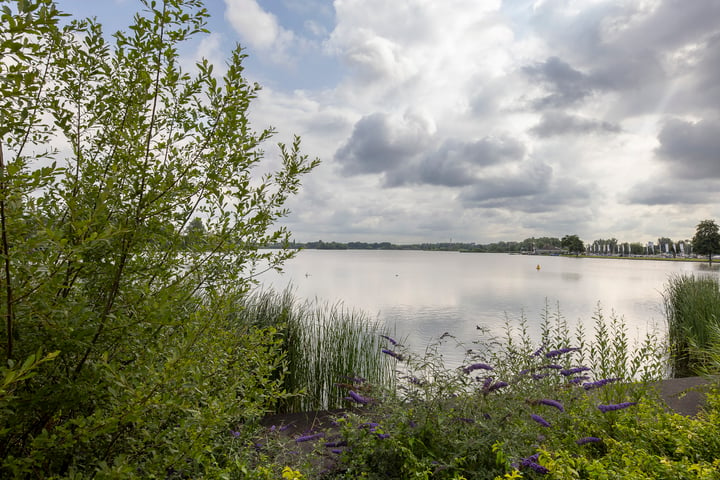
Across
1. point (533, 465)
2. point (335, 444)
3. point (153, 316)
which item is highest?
point (153, 316)

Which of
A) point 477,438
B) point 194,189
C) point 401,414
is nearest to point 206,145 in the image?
point 194,189

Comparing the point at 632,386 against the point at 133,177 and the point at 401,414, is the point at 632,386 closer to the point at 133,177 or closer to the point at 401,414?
the point at 401,414

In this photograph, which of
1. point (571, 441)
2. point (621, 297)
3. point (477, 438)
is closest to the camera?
point (477, 438)

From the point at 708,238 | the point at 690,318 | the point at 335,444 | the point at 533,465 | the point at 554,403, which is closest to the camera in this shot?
the point at 533,465

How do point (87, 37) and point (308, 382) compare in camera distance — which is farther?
point (308, 382)

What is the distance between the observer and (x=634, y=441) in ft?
11.4

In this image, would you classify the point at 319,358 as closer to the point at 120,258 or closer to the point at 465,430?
the point at 465,430

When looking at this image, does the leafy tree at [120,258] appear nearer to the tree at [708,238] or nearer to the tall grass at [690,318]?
the tall grass at [690,318]

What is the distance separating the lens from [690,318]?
9.80 metres

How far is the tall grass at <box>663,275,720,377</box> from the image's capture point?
356 inches

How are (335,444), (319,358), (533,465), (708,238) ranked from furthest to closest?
(708,238) → (319,358) → (335,444) → (533,465)

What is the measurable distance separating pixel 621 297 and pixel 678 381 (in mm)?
17823

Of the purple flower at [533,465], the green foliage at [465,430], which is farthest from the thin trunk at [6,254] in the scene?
the purple flower at [533,465]

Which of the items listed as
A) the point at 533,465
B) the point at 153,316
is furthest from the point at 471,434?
the point at 153,316
